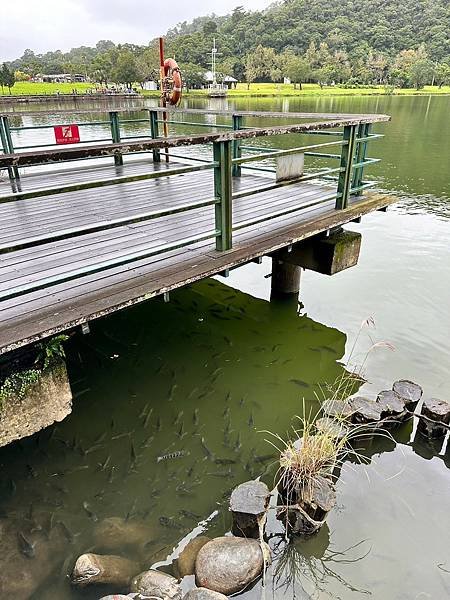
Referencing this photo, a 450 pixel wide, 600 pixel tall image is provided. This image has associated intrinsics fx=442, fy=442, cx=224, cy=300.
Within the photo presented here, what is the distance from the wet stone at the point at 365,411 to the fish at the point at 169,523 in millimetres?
1826

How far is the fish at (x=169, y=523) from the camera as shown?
3385 mm

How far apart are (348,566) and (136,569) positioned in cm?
149

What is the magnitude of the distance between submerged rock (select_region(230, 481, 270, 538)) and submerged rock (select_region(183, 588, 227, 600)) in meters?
0.52

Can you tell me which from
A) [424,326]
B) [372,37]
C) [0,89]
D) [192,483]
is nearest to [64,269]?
[192,483]

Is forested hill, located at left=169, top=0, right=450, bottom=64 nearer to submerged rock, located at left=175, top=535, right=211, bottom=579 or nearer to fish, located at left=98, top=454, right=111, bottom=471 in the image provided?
fish, located at left=98, top=454, right=111, bottom=471

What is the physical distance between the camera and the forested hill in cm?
9475

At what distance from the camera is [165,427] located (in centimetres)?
443

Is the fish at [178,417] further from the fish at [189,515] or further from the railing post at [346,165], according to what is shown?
the railing post at [346,165]

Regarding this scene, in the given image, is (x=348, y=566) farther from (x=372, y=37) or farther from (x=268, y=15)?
(x=268, y=15)

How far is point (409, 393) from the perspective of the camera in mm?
4414

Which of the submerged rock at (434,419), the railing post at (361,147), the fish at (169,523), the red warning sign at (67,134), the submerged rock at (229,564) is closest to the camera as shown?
the submerged rock at (229,564)

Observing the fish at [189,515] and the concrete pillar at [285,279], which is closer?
the fish at [189,515]

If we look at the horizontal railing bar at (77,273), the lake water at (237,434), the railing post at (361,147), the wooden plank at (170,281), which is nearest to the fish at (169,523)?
the lake water at (237,434)

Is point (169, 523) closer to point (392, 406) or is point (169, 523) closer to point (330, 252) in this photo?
point (392, 406)
